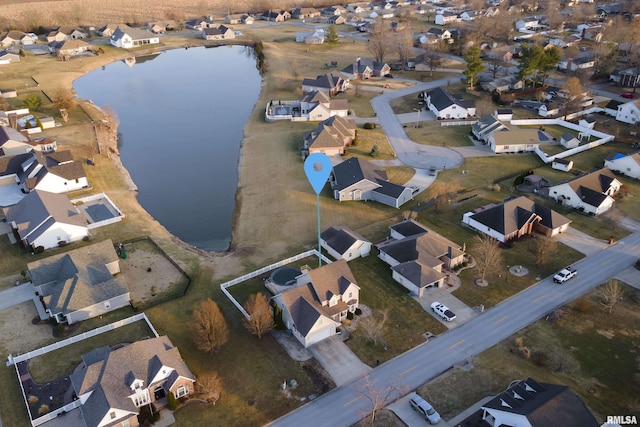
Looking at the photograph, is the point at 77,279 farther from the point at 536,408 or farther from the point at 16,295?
the point at 536,408

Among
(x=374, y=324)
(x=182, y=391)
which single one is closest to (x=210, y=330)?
(x=182, y=391)

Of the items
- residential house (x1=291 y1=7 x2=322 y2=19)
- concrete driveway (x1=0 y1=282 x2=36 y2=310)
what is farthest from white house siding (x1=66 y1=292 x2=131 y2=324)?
residential house (x1=291 y1=7 x2=322 y2=19)

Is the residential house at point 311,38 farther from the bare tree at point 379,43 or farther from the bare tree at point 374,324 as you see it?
the bare tree at point 374,324

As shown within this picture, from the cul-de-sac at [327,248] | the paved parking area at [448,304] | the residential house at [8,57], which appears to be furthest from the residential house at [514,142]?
the residential house at [8,57]

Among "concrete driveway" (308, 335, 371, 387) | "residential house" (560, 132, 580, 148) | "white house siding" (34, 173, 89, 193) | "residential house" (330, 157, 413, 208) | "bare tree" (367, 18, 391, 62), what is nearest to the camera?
"concrete driveway" (308, 335, 371, 387)

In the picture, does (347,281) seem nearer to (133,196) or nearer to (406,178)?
(406,178)

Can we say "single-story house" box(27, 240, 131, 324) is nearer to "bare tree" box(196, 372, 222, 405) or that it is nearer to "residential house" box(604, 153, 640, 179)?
"bare tree" box(196, 372, 222, 405)
